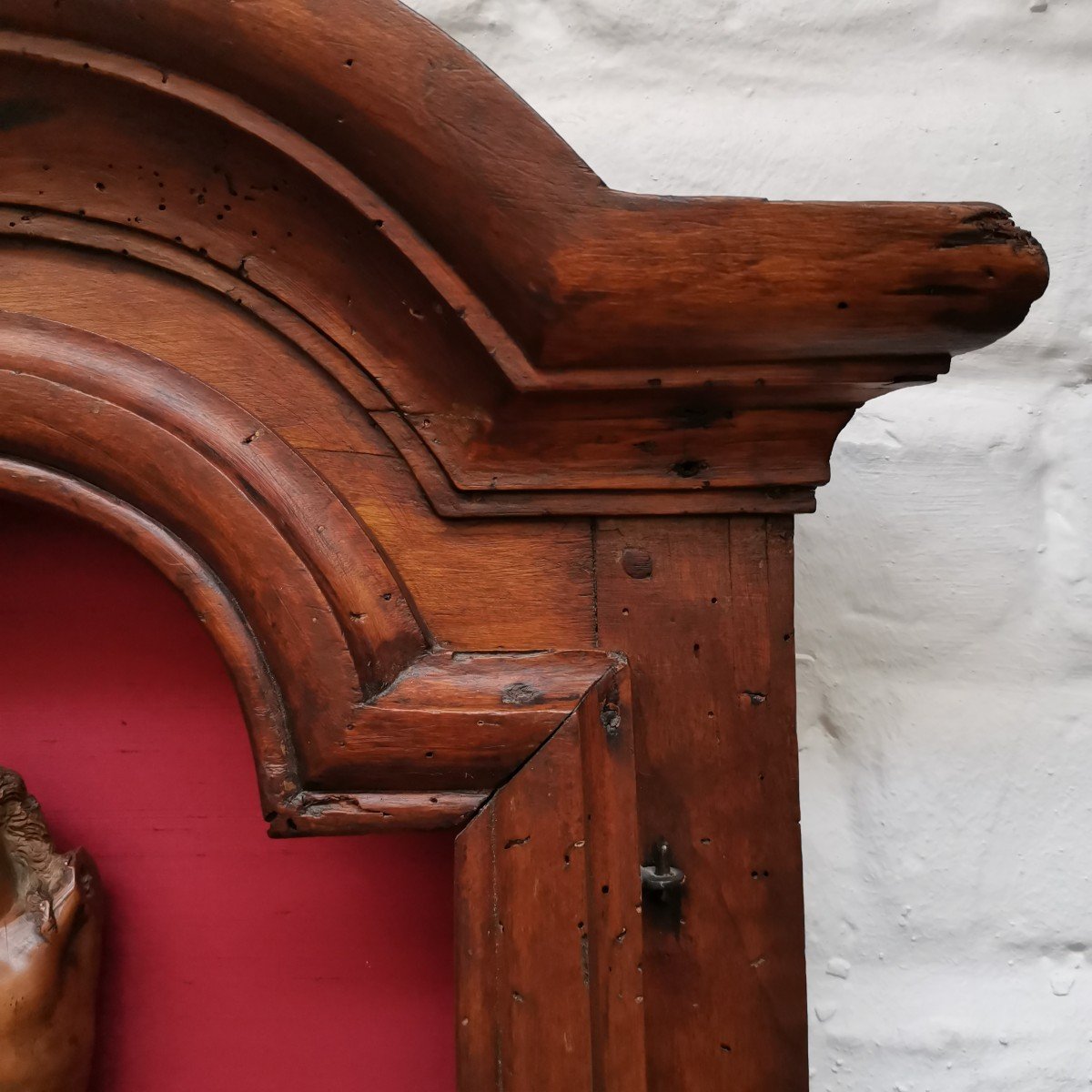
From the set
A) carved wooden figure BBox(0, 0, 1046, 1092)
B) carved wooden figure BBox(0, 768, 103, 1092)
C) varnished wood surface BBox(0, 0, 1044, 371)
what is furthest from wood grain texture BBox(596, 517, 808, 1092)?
carved wooden figure BBox(0, 768, 103, 1092)

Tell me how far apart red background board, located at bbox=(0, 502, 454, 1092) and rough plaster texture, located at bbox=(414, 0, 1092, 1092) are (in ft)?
0.80

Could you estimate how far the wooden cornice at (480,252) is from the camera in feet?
1.21

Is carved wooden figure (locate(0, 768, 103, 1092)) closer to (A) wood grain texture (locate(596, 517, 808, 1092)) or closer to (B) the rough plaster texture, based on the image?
(A) wood grain texture (locate(596, 517, 808, 1092))

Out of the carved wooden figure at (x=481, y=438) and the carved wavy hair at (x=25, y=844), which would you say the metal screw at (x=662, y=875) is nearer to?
the carved wooden figure at (x=481, y=438)

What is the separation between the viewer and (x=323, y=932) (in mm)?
481

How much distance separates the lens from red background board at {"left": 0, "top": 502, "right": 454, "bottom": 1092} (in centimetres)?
48

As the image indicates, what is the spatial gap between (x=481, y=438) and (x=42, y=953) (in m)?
0.32

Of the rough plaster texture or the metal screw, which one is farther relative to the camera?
the rough plaster texture

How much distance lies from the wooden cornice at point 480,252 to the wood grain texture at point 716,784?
3cm

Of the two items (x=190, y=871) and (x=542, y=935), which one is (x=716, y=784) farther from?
(x=190, y=871)

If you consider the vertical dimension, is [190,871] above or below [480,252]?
below

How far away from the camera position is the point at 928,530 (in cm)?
55

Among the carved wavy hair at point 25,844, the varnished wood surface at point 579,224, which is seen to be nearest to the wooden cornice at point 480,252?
the varnished wood surface at point 579,224

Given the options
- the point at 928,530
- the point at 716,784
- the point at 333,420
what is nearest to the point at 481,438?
the point at 333,420
